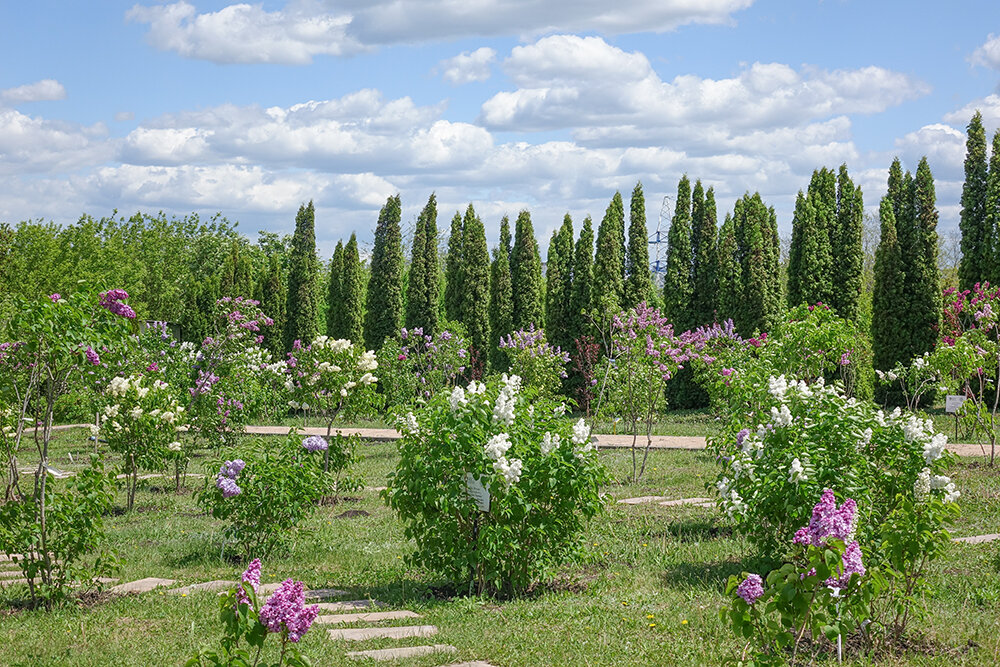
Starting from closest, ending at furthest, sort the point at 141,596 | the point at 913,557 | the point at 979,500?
the point at 913,557
the point at 141,596
the point at 979,500

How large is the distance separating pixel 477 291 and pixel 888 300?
10.4 metres

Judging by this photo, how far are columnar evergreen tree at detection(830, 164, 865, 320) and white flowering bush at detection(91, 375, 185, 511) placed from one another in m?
16.6

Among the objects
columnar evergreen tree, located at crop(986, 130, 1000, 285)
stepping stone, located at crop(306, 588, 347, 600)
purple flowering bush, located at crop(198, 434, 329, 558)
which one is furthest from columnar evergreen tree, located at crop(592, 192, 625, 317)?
stepping stone, located at crop(306, 588, 347, 600)

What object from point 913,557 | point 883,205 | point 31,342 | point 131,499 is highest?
point 883,205

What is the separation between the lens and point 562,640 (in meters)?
5.15

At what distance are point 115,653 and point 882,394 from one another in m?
19.5

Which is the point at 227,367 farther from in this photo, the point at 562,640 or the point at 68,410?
the point at 562,640

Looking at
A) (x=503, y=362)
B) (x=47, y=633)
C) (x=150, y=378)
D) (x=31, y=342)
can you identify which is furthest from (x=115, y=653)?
(x=503, y=362)

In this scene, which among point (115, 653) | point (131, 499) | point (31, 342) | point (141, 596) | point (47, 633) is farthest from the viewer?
point (131, 499)

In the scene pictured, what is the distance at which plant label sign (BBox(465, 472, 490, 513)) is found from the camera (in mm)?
6133

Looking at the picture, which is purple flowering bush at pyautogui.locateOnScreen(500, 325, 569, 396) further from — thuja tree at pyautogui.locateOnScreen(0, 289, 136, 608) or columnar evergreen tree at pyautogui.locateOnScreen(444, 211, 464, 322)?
thuja tree at pyautogui.locateOnScreen(0, 289, 136, 608)

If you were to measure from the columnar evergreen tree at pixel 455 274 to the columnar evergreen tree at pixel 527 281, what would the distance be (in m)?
1.57

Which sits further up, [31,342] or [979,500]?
[31,342]

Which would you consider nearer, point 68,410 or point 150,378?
point 150,378
